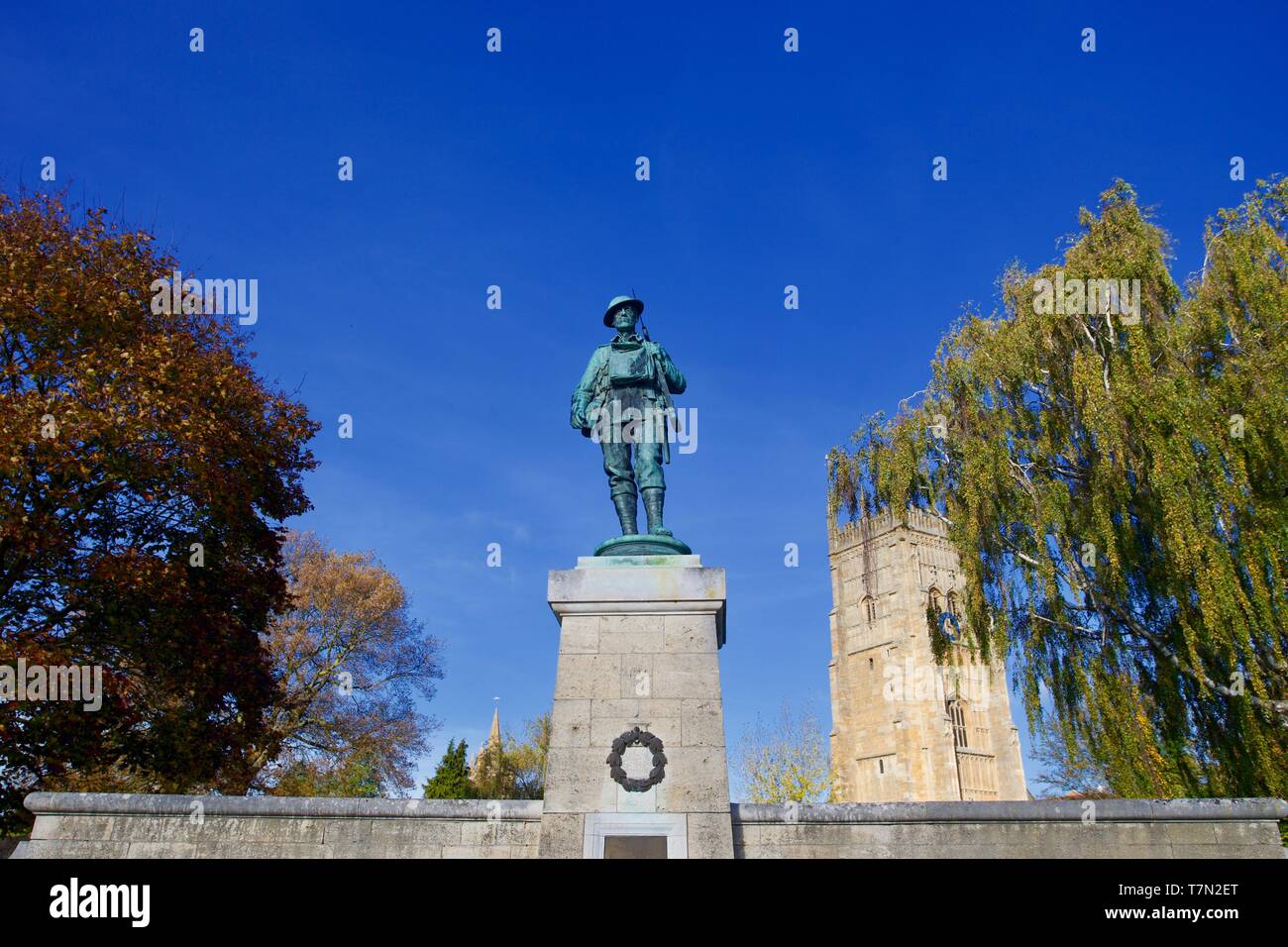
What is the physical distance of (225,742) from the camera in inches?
566

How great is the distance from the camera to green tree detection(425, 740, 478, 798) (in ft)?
128

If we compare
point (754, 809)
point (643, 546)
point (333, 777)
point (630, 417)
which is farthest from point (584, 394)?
point (333, 777)

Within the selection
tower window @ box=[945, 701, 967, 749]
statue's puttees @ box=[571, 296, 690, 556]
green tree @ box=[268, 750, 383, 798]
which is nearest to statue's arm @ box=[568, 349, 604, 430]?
statue's puttees @ box=[571, 296, 690, 556]

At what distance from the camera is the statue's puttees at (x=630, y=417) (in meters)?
8.64

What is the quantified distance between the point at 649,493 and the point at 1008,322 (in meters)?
13.3

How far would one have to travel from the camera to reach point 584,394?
363 inches

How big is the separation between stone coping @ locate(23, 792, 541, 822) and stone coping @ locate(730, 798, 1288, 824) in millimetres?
2367

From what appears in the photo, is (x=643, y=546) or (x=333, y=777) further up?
(x=643, y=546)

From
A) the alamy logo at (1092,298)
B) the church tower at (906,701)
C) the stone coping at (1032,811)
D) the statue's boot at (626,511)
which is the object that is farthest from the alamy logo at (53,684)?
the church tower at (906,701)

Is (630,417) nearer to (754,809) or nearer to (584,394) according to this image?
(584,394)

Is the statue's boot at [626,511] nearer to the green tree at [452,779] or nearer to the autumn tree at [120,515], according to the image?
the autumn tree at [120,515]

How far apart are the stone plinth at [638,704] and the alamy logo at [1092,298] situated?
11606mm
